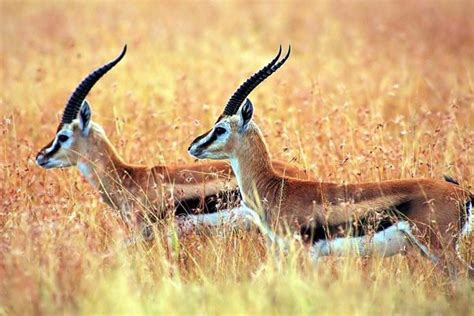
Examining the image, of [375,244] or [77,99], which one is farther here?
[77,99]

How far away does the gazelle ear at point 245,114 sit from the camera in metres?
7.22

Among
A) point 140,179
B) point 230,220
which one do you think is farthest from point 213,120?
point 230,220

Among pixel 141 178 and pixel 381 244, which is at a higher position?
pixel 141 178

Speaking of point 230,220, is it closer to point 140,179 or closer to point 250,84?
point 250,84

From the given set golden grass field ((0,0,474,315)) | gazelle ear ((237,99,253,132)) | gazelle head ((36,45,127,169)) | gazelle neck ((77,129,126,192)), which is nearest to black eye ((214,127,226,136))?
gazelle ear ((237,99,253,132))

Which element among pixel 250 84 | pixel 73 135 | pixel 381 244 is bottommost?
pixel 381 244

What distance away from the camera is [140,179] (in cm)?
789

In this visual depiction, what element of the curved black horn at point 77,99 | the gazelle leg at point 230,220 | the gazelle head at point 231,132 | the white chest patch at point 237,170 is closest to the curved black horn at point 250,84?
the gazelle head at point 231,132

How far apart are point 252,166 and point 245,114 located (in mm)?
392

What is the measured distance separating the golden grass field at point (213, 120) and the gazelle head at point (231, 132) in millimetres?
361

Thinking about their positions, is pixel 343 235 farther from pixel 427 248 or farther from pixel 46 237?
pixel 46 237

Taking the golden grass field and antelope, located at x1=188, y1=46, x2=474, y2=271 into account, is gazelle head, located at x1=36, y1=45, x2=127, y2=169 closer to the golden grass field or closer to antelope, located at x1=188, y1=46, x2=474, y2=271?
the golden grass field

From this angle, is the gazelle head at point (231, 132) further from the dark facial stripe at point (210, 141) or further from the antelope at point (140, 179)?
the antelope at point (140, 179)

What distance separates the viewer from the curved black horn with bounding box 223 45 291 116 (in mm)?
7035
